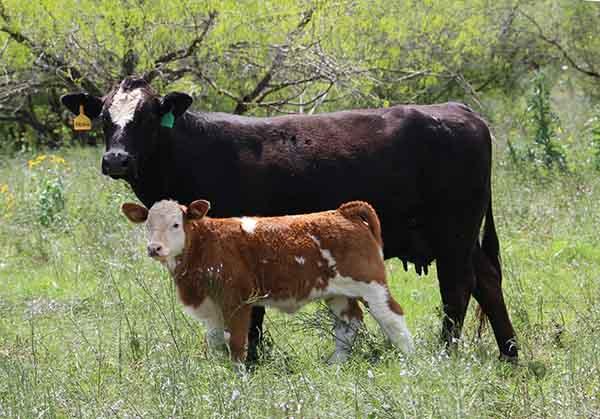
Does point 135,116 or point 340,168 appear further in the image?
point 340,168

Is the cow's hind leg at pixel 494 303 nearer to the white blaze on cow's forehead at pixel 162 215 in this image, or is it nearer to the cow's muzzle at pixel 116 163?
the white blaze on cow's forehead at pixel 162 215

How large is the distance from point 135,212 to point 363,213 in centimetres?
125

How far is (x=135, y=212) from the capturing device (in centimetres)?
517

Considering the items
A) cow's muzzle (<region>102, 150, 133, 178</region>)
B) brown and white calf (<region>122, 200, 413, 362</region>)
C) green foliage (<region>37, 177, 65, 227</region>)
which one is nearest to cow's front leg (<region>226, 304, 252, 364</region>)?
brown and white calf (<region>122, 200, 413, 362</region>)

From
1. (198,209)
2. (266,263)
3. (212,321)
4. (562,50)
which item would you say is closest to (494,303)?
(266,263)

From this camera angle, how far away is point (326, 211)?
5805 millimetres

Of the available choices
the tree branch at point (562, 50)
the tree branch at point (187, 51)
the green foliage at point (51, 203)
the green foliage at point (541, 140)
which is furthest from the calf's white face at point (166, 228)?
the tree branch at point (562, 50)

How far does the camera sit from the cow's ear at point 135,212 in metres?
5.15

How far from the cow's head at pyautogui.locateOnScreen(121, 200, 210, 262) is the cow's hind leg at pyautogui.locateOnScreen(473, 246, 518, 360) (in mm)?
1976

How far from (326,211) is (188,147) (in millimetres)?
909

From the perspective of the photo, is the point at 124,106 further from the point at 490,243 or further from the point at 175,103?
the point at 490,243

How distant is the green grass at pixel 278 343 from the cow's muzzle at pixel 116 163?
0.66 metres

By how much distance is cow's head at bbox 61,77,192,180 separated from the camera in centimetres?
570

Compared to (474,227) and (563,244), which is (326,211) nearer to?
(474,227)
